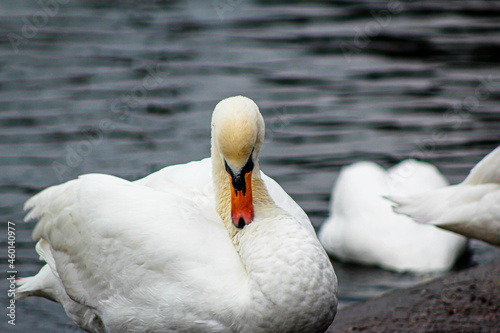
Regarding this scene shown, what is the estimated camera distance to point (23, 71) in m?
11.5

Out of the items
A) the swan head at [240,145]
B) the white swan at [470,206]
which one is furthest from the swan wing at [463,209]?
the swan head at [240,145]

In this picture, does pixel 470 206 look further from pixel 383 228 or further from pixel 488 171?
pixel 383 228

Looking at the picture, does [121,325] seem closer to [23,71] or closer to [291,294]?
[291,294]

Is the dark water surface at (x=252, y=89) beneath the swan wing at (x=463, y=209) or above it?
beneath

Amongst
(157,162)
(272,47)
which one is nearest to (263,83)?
(272,47)

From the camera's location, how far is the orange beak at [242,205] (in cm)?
416

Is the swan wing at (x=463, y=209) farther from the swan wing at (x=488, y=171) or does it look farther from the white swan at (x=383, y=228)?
the white swan at (x=383, y=228)

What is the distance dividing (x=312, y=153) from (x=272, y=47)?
163 inches

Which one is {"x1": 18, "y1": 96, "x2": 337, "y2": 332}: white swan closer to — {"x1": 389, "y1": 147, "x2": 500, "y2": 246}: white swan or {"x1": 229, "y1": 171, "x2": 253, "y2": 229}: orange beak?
{"x1": 229, "y1": 171, "x2": 253, "y2": 229}: orange beak

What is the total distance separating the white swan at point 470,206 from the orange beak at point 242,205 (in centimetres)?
203

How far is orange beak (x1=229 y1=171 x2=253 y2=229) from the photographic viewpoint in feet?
13.6

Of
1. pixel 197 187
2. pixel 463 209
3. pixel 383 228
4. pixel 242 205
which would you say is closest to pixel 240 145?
pixel 242 205

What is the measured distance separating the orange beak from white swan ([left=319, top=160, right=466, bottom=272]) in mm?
3216

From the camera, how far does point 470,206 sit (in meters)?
5.56
